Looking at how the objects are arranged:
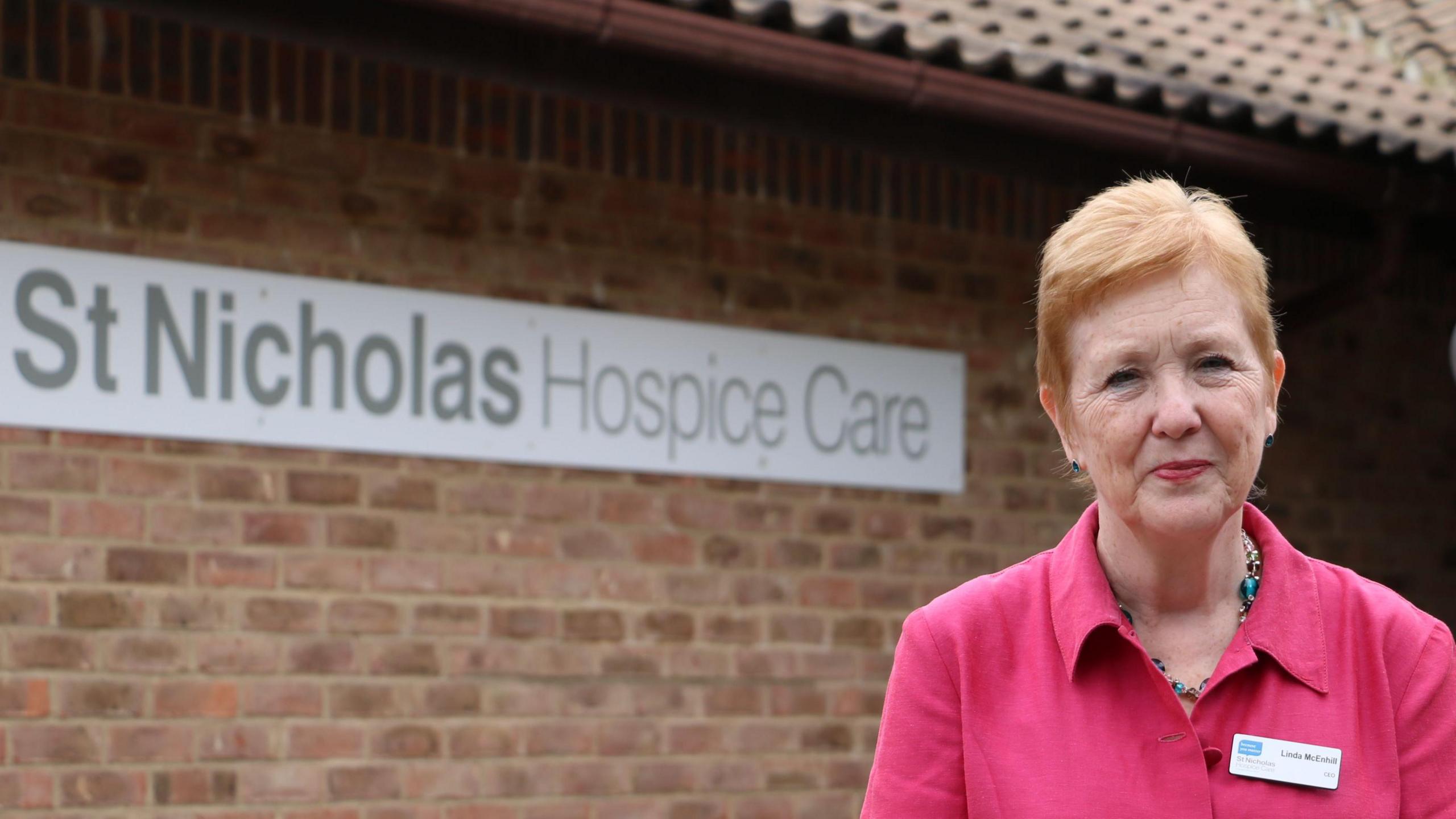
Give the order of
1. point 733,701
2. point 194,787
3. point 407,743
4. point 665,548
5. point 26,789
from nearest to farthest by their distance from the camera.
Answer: point 26,789 < point 194,787 < point 407,743 < point 665,548 < point 733,701

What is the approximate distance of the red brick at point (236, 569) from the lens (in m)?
4.83

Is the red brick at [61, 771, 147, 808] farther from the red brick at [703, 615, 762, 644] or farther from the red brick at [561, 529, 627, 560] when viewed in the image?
the red brick at [703, 615, 762, 644]

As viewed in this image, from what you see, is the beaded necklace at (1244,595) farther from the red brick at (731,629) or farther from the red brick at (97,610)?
the red brick at (731,629)

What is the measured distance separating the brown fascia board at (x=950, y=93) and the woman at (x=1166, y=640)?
286cm

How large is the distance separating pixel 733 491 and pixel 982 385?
1115 millimetres

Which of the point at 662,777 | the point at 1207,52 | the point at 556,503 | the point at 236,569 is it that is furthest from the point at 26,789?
the point at 1207,52

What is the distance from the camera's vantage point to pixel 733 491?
574cm

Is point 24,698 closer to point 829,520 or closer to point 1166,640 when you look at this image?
point 829,520

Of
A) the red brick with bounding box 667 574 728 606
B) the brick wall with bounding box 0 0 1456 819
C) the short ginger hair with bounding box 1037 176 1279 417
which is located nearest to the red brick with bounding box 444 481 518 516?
the brick wall with bounding box 0 0 1456 819

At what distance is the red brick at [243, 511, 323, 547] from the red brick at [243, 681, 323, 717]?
1.26 feet

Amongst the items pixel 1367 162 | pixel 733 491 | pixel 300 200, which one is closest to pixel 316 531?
pixel 300 200

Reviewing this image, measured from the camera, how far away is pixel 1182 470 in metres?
1.98

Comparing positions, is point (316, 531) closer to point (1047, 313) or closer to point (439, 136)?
point (439, 136)

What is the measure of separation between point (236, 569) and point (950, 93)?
2.48 meters
